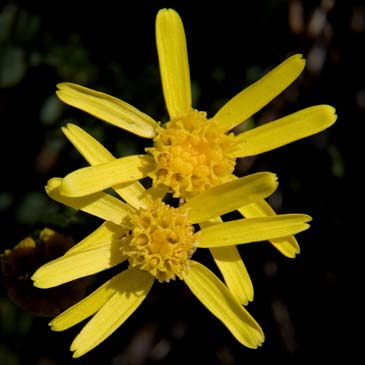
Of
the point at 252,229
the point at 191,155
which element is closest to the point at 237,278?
the point at 252,229

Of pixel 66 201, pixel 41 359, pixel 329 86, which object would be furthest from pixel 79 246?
pixel 329 86

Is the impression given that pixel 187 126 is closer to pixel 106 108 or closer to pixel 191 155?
pixel 191 155

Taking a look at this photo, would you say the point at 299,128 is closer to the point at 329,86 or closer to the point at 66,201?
the point at 66,201

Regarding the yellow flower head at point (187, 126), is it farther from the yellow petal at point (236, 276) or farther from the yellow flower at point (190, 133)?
the yellow petal at point (236, 276)

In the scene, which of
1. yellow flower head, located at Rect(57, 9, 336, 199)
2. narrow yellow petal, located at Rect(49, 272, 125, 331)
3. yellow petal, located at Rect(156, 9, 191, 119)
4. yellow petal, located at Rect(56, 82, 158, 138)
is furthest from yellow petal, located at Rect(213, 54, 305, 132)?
narrow yellow petal, located at Rect(49, 272, 125, 331)

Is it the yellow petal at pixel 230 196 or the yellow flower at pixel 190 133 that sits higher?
the yellow flower at pixel 190 133

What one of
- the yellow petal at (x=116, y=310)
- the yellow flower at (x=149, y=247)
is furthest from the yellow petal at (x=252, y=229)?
the yellow petal at (x=116, y=310)

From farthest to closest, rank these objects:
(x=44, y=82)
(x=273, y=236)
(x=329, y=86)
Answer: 1. (x=329, y=86)
2. (x=44, y=82)
3. (x=273, y=236)
